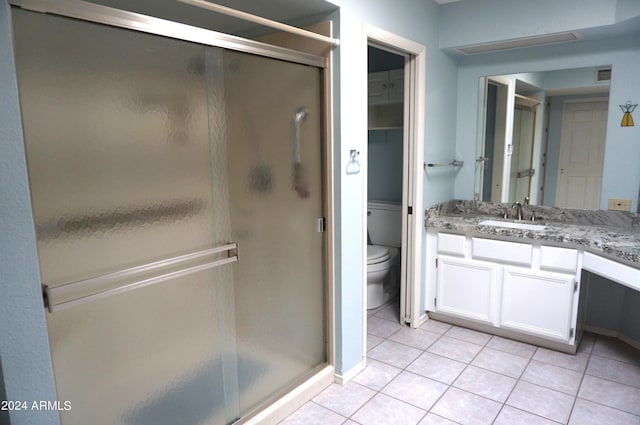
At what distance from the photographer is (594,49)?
2.83 m

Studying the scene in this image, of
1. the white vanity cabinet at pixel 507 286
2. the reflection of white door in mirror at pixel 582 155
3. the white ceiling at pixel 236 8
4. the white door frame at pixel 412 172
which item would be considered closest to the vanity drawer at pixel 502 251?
the white vanity cabinet at pixel 507 286

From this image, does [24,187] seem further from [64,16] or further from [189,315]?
[189,315]

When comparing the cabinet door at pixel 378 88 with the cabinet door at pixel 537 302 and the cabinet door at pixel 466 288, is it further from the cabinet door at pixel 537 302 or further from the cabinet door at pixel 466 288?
the cabinet door at pixel 537 302

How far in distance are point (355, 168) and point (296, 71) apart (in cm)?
62

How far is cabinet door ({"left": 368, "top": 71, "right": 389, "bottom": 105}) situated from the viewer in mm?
3588

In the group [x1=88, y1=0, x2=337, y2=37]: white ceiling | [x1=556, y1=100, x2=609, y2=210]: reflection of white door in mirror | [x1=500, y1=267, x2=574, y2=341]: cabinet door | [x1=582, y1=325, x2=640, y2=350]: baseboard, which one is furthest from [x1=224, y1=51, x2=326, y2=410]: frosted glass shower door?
[x1=582, y1=325, x2=640, y2=350]: baseboard

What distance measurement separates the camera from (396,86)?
3.53 meters

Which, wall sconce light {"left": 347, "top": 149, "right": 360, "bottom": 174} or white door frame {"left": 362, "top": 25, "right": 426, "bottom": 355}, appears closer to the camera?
wall sconce light {"left": 347, "top": 149, "right": 360, "bottom": 174}

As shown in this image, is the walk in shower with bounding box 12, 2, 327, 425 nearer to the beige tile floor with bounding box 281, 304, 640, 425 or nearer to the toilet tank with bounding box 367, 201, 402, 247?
the beige tile floor with bounding box 281, 304, 640, 425

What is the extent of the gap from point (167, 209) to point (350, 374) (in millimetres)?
1530

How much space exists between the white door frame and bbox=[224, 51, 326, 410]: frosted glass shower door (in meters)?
0.93

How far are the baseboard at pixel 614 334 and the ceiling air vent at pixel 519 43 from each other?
2.03 meters

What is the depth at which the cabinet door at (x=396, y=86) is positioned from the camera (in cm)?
350

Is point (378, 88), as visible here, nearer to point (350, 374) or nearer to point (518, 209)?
point (518, 209)
